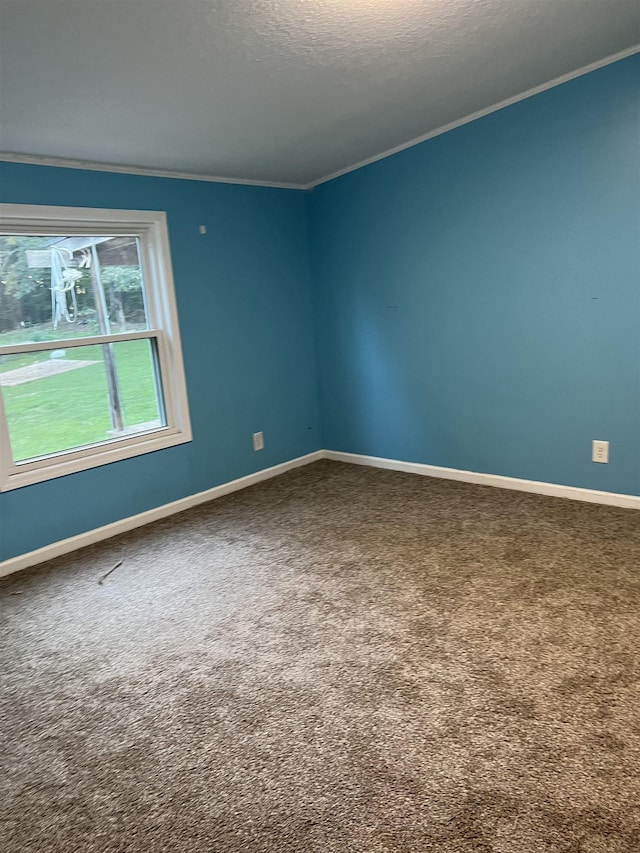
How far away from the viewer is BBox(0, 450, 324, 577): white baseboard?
314 cm

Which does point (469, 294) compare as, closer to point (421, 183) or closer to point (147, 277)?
point (421, 183)

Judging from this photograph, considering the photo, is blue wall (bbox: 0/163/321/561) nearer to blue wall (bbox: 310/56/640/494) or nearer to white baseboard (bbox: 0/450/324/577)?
white baseboard (bbox: 0/450/324/577)

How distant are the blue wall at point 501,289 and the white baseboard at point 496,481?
0.17ft

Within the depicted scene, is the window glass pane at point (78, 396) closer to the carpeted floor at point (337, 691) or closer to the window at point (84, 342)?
the window at point (84, 342)

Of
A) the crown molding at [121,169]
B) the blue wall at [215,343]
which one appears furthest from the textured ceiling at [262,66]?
the blue wall at [215,343]

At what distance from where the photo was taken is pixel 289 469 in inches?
179

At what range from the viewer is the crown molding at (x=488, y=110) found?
2.74 m

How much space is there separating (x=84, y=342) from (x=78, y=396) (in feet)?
1.08

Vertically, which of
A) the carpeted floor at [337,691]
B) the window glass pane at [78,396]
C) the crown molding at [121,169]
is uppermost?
the crown molding at [121,169]

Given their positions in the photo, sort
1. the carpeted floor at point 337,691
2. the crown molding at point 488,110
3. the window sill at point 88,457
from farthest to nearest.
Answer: the window sill at point 88,457 → the crown molding at point 488,110 → the carpeted floor at point 337,691

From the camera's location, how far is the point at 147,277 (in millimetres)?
3701

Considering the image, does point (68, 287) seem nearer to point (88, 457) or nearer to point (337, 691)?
point (88, 457)

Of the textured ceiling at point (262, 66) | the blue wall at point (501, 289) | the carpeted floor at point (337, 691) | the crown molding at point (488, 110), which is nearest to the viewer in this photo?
the carpeted floor at point (337, 691)

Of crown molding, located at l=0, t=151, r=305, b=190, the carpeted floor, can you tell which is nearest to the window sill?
the carpeted floor
